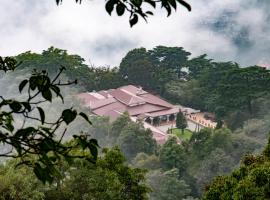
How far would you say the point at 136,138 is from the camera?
19.8 metres

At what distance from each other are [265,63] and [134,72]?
48.5ft

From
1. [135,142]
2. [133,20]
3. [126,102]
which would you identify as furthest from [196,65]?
[133,20]

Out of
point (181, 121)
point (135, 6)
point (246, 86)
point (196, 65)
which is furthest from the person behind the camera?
point (196, 65)

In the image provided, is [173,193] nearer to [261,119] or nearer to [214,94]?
[261,119]

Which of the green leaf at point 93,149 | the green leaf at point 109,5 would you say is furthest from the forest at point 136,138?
the green leaf at point 109,5

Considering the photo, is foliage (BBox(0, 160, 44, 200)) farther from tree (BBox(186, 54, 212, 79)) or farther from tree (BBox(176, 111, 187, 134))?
tree (BBox(186, 54, 212, 79))

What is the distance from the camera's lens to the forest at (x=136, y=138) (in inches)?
50.3

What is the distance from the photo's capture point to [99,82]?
28.5 meters

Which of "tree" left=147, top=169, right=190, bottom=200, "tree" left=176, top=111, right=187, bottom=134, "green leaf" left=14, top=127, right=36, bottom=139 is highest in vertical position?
"tree" left=176, top=111, right=187, bottom=134

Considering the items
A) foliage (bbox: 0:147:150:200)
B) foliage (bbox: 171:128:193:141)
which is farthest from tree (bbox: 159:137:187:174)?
foliage (bbox: 0:147:150:200)

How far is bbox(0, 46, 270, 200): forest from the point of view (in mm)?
1276

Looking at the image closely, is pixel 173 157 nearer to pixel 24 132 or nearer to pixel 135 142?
pixel 135 142

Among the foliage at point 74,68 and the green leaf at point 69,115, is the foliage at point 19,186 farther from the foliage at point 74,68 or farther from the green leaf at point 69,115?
the foliage at point 74,68

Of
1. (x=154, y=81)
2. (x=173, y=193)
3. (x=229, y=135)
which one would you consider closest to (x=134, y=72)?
(x=154, y=81)
